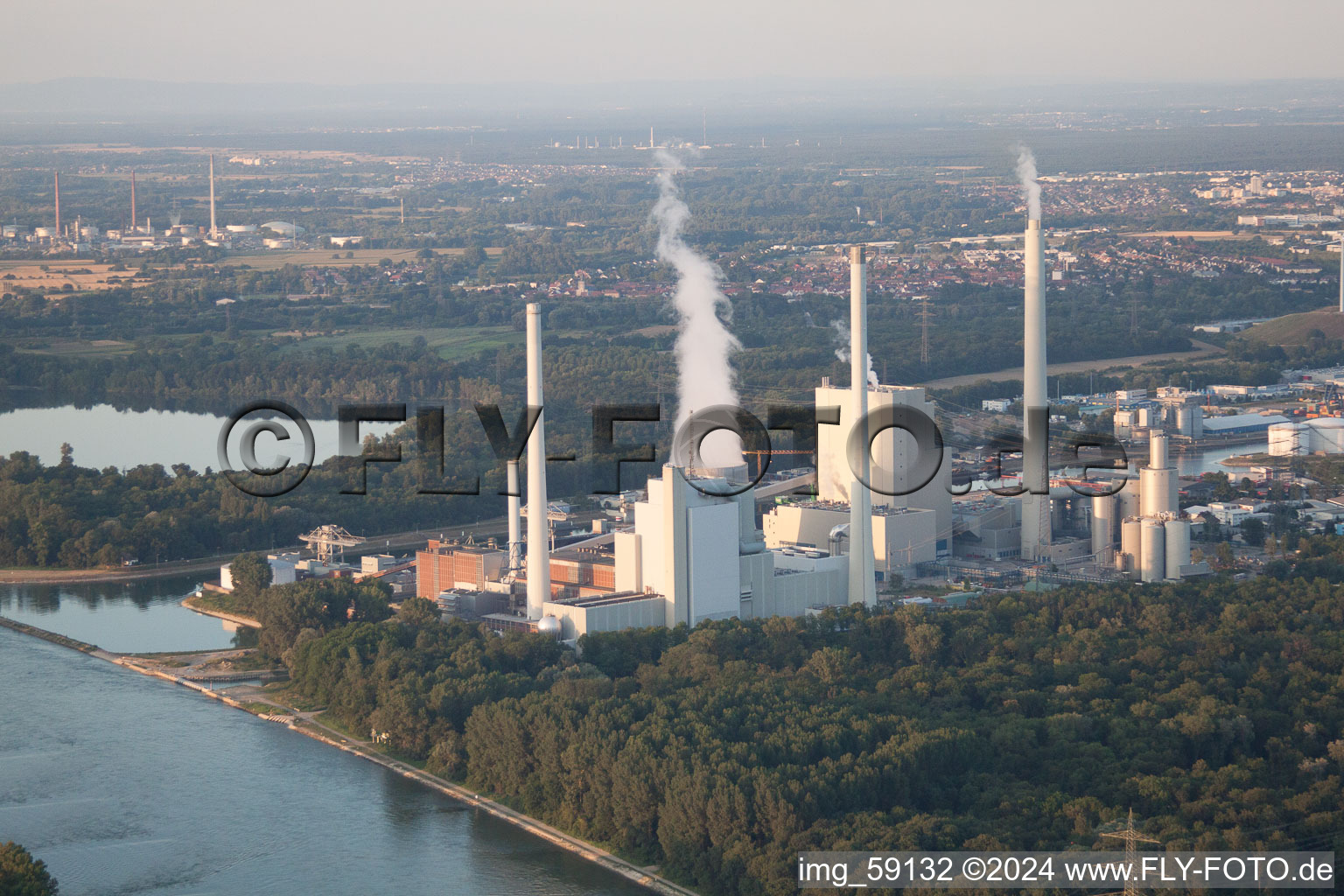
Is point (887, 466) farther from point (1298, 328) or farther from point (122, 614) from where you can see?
point (1298, 328)

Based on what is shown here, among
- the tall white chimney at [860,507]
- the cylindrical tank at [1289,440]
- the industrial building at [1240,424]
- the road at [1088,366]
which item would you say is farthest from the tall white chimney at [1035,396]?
the road at [1088,366]

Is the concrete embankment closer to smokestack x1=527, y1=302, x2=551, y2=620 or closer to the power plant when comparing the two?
the power plant

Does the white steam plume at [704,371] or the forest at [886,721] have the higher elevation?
the white steam plume at [704,371]

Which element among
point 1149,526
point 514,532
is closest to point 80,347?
point 514,532

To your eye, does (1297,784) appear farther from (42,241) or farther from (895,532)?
(42,241)

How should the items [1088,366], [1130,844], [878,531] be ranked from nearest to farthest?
[1130,844], [878,531], [1088,366]

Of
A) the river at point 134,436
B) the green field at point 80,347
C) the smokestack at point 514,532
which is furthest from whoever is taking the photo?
Result: the green field at point 80,347

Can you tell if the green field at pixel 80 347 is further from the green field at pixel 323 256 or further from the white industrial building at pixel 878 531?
the white industrial building at pixel 878 531
